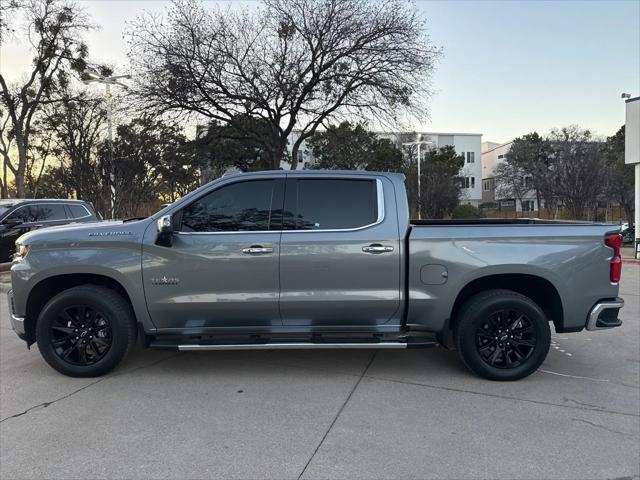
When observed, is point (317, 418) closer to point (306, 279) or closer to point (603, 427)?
point (306, 279)

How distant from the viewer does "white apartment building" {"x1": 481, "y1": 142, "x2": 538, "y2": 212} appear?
211 feet

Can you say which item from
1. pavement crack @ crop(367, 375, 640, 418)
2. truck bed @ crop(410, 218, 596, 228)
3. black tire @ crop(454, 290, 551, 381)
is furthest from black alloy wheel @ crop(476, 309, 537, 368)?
truck bed @ crop(410, 218, 596, 228)

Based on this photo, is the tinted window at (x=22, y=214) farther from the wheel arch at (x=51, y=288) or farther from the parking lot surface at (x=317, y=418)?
the wheel arch at (x=51, y=288)

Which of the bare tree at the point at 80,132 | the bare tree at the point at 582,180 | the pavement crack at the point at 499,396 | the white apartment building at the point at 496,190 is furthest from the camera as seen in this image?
the white apartment building at the point at 496,190

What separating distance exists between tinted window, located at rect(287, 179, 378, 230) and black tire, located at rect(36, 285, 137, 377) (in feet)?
6.10

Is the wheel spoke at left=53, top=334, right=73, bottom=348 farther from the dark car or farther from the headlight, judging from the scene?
the dark car

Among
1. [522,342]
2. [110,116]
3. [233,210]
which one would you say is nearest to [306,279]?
[233,210]

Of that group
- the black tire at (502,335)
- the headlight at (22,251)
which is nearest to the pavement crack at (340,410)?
the black tire at (502,335)

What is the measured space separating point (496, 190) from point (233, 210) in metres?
70.4

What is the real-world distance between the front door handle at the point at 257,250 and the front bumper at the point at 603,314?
301cm

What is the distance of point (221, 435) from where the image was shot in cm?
352

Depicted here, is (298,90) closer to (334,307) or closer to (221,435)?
(334,307)

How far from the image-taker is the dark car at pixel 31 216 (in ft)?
37.2

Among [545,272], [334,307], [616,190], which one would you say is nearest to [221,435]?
[334,307]
